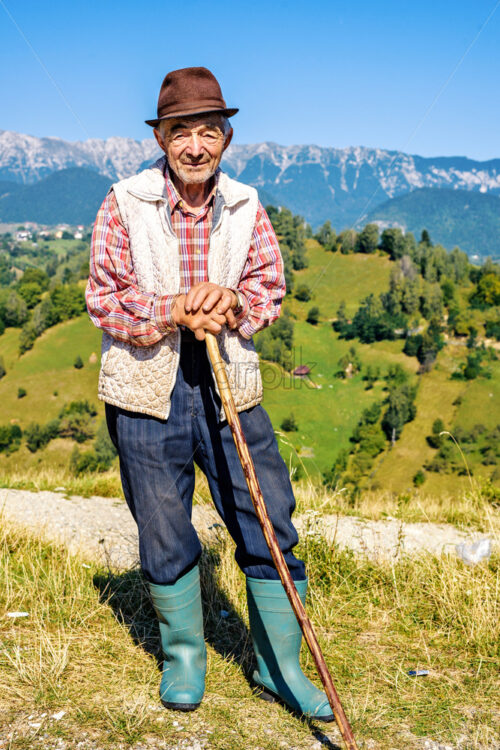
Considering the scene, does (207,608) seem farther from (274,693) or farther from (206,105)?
(206,105)

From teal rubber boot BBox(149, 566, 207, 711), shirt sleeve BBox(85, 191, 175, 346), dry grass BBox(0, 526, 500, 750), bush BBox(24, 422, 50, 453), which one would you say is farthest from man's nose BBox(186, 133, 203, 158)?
bush BBox(24, 422, 50, 453)

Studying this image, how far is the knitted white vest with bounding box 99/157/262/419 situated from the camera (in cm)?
271

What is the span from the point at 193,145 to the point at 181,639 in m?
2.27

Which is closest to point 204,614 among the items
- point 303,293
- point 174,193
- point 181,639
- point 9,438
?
point 181,639

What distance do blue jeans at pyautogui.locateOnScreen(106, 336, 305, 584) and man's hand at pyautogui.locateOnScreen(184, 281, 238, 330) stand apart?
362mm

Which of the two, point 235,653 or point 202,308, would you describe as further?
point 235,653

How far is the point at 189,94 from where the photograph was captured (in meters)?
2.58

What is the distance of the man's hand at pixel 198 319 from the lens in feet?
8.34

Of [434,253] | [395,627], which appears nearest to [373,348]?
[434,253]

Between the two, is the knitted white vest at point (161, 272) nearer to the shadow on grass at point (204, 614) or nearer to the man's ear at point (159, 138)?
the man's ear at point (159, 138)

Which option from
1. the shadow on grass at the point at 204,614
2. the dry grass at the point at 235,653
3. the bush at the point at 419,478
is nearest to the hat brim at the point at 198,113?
the dry grass at the point at 235,653

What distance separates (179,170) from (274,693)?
2.46 metres

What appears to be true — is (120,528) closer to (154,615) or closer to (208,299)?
(154,615)

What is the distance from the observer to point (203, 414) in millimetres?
2908
